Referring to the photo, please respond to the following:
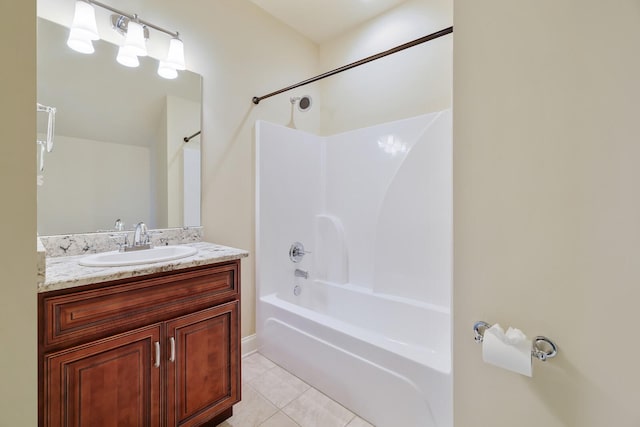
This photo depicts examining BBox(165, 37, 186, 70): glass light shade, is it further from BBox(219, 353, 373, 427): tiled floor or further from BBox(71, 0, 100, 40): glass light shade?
BBox(219, 353, 373, 427): tiled floor

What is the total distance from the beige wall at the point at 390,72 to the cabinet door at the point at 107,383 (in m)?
2.28

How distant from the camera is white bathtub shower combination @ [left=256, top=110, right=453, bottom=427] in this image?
1.49 metres

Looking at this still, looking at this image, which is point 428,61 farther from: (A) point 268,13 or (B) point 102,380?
(B) point 102,380

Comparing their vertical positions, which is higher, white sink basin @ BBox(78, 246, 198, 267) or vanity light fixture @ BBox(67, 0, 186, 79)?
vanity light fixture @ BBox(67, 0, 186, 79)

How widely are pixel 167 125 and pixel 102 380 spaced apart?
1.47 metres

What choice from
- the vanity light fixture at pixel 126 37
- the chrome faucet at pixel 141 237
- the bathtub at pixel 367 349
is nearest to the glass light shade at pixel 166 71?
the vanity light fixture at pixel 126 37

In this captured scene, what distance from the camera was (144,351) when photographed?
1.14 m

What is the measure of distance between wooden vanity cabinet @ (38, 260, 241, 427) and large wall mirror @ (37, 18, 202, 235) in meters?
0.66
